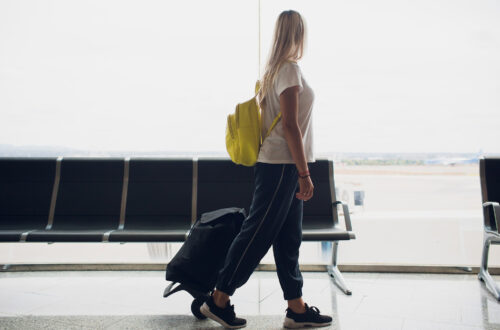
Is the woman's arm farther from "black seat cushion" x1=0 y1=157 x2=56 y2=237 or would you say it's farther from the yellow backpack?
"black seat cushion" x1=0 y1=157 x2=56 y2=237

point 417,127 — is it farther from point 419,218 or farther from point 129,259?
point 419,218

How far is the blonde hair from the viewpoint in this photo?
1.54 meters

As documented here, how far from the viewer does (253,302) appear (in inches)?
81.0

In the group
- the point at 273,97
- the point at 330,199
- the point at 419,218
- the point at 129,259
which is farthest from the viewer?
the point at 419,218

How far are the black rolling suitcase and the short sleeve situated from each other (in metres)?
0.70

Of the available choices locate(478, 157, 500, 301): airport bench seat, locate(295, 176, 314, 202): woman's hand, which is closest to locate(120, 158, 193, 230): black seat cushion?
locate(295, 176, 314, 202): woman's hand

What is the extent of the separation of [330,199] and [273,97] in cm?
116

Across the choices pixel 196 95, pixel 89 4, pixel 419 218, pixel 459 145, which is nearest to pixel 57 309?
pixel 196 95

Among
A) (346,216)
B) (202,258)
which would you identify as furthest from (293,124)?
(346,216)

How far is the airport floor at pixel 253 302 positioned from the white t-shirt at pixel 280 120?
817mm

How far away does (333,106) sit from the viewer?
2.77 meters

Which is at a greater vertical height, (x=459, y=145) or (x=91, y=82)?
(x=91, y=82)

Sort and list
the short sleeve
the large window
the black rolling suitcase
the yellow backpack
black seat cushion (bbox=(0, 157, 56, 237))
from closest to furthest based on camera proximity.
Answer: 1. the short sleeve
2. the yellow backpack
3. the black rolling suitcase
4. black seat cushion (bbox=(0, 157, 56, 237))
5. the large window

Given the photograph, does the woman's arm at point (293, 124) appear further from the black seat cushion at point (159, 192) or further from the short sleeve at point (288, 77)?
the black seat cushion at point (159, 192)
